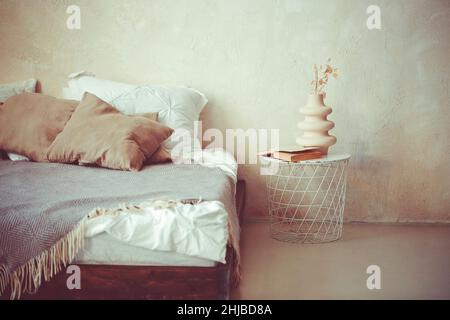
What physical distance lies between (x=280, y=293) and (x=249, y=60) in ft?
5.34

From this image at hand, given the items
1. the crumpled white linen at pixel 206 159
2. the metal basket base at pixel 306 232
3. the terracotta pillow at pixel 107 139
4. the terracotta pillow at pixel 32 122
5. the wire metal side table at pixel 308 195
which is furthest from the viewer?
the wire metal side table at pixel 308 195

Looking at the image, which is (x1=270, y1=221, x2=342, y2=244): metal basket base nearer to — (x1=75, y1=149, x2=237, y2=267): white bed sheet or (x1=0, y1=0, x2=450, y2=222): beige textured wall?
(x1=0, y1=0, x2=450, y2=222): beige textured wall

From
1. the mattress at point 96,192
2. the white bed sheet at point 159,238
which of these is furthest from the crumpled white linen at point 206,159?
the white bed sheet at point 159,238

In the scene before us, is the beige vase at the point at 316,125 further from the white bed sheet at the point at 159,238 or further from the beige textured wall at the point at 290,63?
the white bed sheet at the point at 159,238

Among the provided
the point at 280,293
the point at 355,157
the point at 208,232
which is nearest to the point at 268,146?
the point at 355,157

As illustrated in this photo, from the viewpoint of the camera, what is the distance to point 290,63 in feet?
11.1

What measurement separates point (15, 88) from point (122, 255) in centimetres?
195

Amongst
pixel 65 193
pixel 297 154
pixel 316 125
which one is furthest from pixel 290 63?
pixel 65 193

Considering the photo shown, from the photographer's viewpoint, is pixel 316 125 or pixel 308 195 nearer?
pixel 316 125

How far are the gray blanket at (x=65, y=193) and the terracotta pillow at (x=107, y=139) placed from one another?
2.4 inches

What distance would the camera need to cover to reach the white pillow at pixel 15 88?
339 centimetres

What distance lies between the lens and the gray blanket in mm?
1983

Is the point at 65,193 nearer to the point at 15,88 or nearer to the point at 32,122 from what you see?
the point at 32,122

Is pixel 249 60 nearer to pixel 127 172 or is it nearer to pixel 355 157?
pixel 355 157
